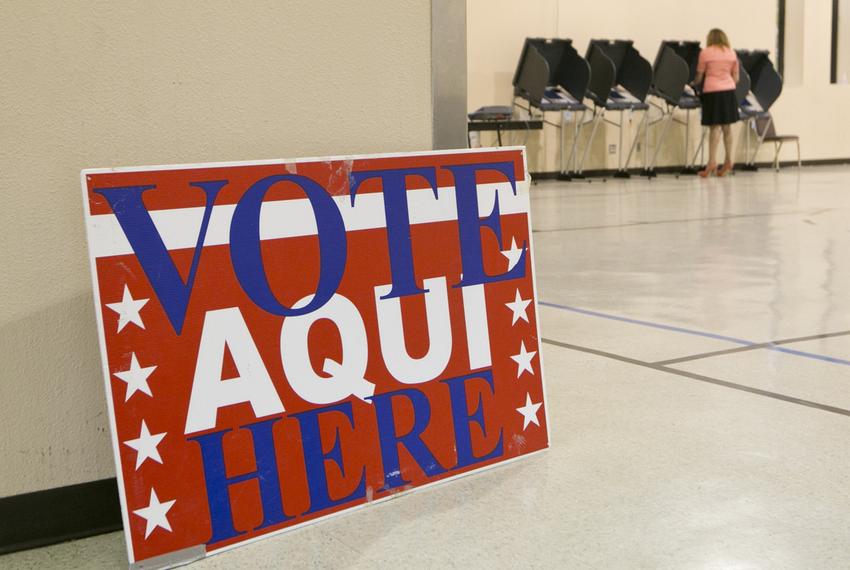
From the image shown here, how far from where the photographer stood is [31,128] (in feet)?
3.56

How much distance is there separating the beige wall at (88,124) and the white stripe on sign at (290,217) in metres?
0.10

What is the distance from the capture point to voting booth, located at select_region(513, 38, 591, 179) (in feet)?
27.5

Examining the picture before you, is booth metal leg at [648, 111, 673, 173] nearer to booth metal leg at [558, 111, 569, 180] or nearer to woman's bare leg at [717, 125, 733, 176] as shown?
woman's bare leg at [717, 125, 733, 176]

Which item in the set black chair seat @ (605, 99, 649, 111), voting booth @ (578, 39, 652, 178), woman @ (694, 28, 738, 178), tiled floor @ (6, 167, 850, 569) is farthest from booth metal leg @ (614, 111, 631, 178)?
tiled floor @ (6, 167, 850, 569)

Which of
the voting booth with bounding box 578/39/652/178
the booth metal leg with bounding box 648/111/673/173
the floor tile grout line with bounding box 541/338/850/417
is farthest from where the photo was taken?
the booth metal leg with bounding box 648/111/673/173

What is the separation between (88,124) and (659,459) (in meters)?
0.88

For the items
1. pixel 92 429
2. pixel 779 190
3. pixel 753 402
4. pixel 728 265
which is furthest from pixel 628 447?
pixel 779 190

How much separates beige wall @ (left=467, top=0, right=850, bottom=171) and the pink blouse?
1.11m

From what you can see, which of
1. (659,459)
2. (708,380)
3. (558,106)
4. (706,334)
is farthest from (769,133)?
(659,459)

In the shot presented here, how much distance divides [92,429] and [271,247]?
0.31 meters

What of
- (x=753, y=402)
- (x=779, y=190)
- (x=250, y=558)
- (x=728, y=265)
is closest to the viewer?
(x=250, y=558)

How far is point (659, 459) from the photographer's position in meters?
1.36

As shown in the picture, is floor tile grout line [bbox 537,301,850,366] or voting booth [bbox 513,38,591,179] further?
voting booth [bbox 513,38,591,179]

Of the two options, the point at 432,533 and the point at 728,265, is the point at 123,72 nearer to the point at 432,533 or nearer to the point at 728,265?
the point at 432,533
